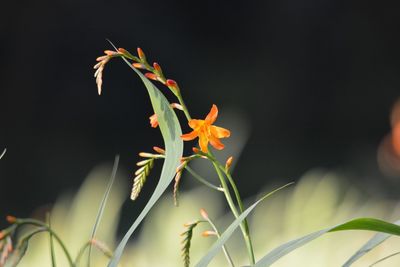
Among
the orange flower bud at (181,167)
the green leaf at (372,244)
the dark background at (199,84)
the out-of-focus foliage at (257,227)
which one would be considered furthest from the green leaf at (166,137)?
the dark background at (199,84)

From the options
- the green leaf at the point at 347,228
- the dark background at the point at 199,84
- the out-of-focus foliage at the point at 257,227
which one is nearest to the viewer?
the green leaf at the point at 347,228

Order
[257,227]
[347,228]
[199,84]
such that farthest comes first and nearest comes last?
1. [199,84]
2. [257,227]
3. [347,228]

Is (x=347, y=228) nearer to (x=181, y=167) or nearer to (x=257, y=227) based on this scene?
(x=181, y=167)

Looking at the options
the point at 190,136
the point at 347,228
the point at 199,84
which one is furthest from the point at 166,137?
the point at 199,84

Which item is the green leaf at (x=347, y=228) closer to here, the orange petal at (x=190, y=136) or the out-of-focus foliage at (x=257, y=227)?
the orange petal at (x=190, y=136)

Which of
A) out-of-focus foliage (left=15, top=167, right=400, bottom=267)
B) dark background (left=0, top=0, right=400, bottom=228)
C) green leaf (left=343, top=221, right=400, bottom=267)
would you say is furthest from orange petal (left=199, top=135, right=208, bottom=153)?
dark background (left=0, top=0, right=400, bottom=228)

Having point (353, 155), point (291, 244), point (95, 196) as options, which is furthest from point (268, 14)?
point (291, 244)
